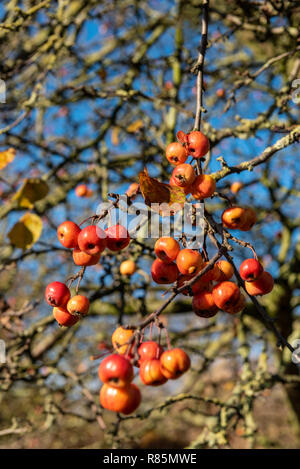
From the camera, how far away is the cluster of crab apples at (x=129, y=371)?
978mm

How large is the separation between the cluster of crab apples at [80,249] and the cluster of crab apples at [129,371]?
0.32 metres

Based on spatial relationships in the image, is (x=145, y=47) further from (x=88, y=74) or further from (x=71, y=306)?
(x=71, y=306)

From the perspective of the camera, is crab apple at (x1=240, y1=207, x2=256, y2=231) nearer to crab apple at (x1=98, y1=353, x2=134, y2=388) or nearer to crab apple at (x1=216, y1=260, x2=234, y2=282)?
crab apple at (x1=216, y1=260, x2=234, y2=282)

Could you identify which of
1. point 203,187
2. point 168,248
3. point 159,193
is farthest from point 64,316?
point 203,187

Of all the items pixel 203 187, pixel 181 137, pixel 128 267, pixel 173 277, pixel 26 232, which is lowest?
pixel 173 277

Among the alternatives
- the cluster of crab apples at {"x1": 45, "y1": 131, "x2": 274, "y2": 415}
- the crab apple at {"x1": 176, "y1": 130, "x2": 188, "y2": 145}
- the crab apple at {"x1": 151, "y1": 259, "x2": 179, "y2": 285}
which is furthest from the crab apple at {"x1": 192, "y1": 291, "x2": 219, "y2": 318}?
the crab apple at {"x1": 176, "y1": 130, "x2": 188, "y2": 145}

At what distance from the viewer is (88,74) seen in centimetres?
405

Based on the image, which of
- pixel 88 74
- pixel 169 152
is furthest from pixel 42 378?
pixel 88 74

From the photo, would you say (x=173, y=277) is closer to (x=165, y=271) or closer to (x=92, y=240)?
(x=165, y=271)

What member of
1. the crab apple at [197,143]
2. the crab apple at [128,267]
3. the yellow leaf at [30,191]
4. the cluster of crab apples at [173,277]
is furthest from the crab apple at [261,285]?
the yellow leaf at [30,191]

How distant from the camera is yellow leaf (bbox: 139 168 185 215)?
47.0 inches

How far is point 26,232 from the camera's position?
2.33m

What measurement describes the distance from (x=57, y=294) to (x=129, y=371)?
47 cm

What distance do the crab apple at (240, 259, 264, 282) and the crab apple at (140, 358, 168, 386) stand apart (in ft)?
1.44
